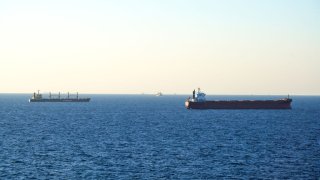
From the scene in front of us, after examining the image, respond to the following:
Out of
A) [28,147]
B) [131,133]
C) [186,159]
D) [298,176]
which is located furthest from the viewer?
[131,133]

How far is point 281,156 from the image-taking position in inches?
2645

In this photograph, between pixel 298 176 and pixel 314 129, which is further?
pixel 314 129

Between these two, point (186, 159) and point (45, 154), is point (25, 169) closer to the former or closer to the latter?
point (45, 154)

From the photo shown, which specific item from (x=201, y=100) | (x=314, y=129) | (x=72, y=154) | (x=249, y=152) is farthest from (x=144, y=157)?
(x=201, y=100)

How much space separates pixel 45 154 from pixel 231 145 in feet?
90.8

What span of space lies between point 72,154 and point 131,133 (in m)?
32.0

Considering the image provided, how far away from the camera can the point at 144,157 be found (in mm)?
65188

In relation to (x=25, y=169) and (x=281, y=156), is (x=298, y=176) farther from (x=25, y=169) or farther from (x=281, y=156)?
(x=25, y=169)

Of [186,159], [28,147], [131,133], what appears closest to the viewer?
[186,159]

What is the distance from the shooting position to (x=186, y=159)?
6344 centimetres

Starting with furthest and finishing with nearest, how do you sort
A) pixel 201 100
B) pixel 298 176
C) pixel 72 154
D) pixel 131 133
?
pixel 201 100 → pixel 131 133 → pixel 72 154 → pixel 298 176

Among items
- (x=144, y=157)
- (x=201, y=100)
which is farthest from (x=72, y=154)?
(x=201, y=100)

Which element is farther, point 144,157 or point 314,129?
point 314,129

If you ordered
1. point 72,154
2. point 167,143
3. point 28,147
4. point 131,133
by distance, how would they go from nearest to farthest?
point 72,154, point 28,147, point 167,143, point 131,133
